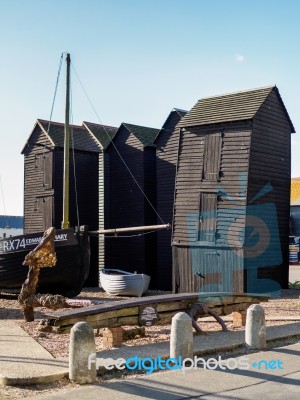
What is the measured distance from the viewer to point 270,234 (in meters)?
21.5

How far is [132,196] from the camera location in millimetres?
26156

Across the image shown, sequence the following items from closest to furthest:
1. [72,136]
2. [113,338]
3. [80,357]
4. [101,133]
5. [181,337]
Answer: [80,357]
[181,337]
[113,338]
[72,136]
[101,133]

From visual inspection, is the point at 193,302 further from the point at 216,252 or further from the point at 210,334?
the point at 216,252

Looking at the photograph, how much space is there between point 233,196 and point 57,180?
1010cm

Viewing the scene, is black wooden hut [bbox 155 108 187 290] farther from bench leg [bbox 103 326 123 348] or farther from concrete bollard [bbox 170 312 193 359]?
concrete bollard [bbox 170 312 193 359]

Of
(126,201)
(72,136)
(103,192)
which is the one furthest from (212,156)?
(72,136)

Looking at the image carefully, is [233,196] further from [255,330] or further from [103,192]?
[255,330]

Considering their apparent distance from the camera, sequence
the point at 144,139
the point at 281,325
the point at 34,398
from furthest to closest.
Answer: the point at 144,139, the point at 281,325, the point at 34,398

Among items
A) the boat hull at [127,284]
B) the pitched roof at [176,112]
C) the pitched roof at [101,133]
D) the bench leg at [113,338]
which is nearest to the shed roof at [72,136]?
the pitched roof at [101,133]

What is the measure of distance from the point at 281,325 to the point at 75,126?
62.7 feet

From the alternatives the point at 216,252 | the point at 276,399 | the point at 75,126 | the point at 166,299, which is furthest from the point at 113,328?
the point at 75,126

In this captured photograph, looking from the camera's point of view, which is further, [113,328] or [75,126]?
[75,126]

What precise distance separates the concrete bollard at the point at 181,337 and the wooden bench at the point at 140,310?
170 cm

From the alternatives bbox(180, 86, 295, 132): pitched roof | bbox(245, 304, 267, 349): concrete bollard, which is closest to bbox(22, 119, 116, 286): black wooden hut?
bbox(180, 86, 295, 132): pitched roof
